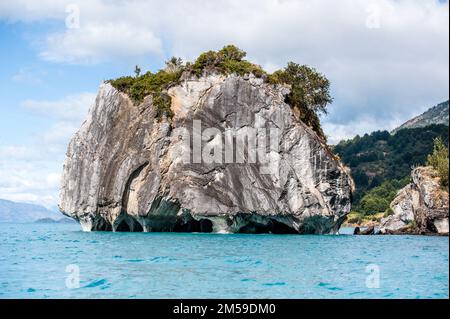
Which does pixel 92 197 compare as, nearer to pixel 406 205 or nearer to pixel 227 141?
pixel 227 141

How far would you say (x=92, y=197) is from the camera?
196ft

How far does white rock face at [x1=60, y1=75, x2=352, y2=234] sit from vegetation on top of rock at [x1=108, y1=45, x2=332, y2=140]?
85 centimetres

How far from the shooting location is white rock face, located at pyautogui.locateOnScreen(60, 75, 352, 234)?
53812 mm

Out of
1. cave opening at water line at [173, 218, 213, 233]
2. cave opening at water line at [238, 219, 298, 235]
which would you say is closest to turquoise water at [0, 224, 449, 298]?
cave opening at water line at [238, 219, 298, 235]

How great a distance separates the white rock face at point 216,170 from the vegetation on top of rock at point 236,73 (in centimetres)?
85

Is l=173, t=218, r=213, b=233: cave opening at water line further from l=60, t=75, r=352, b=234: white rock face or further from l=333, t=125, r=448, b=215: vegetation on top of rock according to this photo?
l=333, t=125, r=448, b=215: vegetation on top of rock

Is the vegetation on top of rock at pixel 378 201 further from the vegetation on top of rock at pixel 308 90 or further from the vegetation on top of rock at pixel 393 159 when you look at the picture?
the vegetation on top of rock at pixel 308 90

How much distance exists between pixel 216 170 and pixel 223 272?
29605mm

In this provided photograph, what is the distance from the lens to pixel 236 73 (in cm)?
5741

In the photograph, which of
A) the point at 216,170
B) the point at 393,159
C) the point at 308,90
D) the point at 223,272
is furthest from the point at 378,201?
the point at 223,272

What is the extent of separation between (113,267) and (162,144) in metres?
30.6

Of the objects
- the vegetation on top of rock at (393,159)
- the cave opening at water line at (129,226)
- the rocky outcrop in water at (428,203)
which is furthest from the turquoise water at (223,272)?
the vegetation on top of rock at (393,159)

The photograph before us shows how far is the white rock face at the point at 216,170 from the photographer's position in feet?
177
